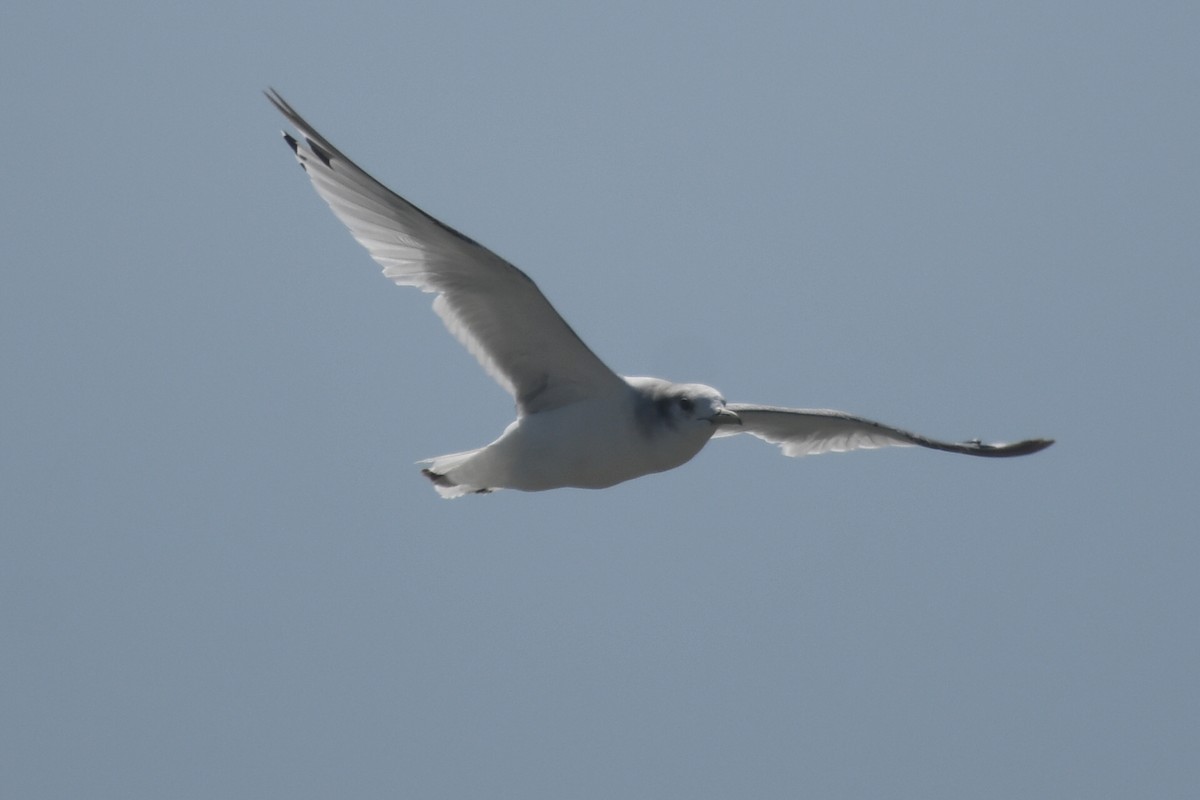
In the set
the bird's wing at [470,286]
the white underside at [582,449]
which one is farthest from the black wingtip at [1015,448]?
the bird's wing at [470,286]

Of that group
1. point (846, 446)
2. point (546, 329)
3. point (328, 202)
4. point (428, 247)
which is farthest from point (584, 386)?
point (846, 446)

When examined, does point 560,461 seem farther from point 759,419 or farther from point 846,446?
point 846,446

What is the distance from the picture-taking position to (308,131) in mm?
Answer: 6336

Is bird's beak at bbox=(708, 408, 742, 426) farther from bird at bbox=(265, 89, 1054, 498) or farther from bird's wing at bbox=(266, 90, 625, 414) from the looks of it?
bird's wing at bbox=(266, 90, 625, 414)

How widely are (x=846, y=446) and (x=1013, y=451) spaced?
971 millimetres

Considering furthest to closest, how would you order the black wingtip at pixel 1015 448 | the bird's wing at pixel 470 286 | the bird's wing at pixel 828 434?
the black wingtip at pixel 1015 448 → the bird's wing at pixel 828 434 → the bird's wing at pixel 470 286

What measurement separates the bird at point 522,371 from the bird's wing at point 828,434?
127 centimetres

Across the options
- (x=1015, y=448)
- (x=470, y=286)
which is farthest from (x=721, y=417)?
Answer: (x=1015, y=448)

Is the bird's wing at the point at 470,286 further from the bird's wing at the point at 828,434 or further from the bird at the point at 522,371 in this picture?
the bird's wing at the point at 828,434

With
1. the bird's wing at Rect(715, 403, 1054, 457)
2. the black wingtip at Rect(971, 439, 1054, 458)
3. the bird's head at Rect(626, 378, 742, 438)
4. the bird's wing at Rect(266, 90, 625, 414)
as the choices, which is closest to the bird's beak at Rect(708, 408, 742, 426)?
the bird's head at Rect(626, 378, 742, 438)

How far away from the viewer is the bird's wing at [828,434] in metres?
8.17

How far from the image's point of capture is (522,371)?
7004 mm

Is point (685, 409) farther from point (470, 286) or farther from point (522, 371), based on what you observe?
point (470, 286)

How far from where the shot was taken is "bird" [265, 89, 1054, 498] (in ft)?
21.5
